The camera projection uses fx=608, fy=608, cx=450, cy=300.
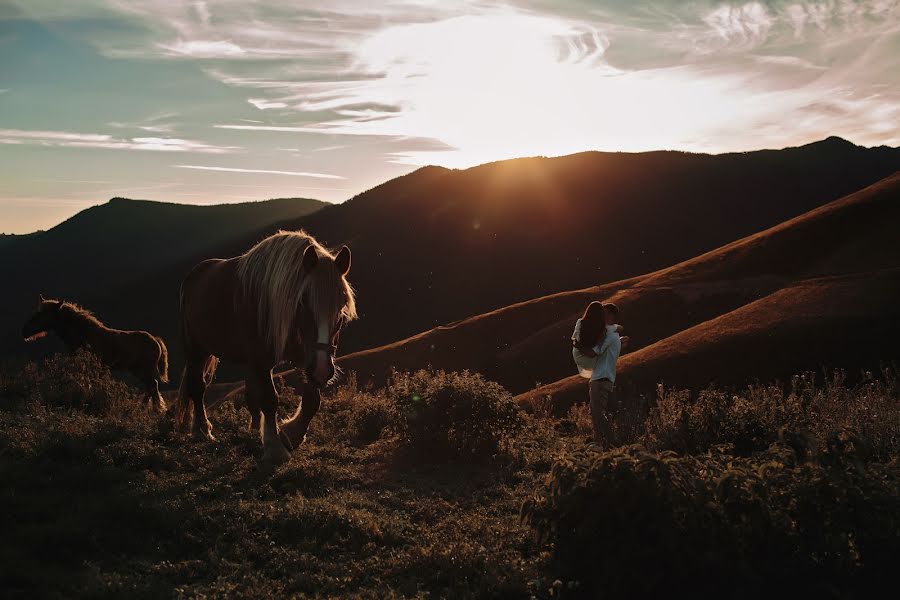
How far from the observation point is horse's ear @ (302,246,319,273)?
257 inches

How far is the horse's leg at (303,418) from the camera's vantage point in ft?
25.3

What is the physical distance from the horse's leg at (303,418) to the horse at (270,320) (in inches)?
0.5

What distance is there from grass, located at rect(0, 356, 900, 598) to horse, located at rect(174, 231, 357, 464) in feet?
2.54

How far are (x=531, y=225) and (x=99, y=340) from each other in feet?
296

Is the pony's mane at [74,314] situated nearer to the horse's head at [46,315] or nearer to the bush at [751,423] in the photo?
the horse's head at [46,315]

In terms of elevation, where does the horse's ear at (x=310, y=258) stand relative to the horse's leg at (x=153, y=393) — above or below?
above

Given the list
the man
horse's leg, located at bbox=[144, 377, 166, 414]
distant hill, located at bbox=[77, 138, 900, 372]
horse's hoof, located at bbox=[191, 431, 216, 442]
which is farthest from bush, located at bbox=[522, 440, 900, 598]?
distant hill, located at bbox=[77, 138, 900, 372]

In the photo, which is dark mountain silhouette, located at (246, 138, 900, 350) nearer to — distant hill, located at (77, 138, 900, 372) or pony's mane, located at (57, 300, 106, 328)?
distant hill, located at (77, 138, 900, 372)

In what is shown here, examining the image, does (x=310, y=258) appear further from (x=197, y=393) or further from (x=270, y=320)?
(x=197, y=393)

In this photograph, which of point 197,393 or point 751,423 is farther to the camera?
point 197,393

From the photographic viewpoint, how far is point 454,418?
8.96 metres

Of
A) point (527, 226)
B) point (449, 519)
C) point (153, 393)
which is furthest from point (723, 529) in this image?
point (527, 226)

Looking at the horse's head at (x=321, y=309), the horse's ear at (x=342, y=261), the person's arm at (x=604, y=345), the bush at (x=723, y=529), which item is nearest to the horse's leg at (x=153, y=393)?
the horse's head at (x=321, y=309)

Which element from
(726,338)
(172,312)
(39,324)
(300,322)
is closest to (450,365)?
(726,338)
